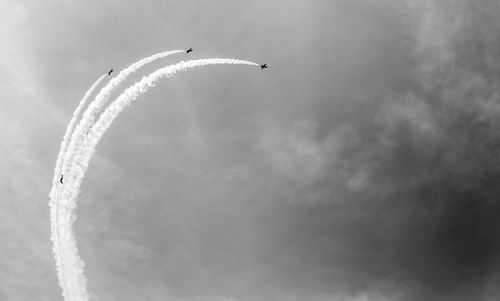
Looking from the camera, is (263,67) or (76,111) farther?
(263,67)

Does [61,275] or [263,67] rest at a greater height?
[263,67]

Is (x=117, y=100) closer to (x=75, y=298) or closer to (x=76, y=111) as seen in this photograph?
(x=76, y=111)

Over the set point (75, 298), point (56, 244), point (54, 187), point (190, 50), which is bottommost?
point (75, 298)

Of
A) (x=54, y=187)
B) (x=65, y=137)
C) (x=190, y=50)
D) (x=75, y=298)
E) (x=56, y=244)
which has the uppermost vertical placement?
(x=190, y=50)

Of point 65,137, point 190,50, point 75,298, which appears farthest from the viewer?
point 190,50

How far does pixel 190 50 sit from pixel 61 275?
7720 centimetres

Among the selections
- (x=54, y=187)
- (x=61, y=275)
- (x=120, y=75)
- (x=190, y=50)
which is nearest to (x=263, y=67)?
(x=190, y=50)

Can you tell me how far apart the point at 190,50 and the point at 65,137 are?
4657cm

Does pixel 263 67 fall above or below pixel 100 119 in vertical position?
above

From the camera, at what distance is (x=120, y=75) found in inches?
5074

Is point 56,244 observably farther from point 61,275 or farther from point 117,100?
point 117,100

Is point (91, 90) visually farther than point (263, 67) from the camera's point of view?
No

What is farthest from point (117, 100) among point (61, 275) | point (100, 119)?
point (61, 275)

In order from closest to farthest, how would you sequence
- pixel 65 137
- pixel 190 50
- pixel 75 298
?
pixel 65 137
pixel 75 298
pixel 190 50
